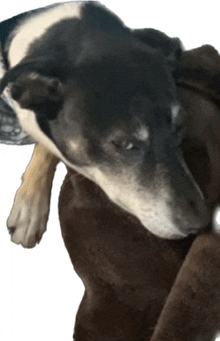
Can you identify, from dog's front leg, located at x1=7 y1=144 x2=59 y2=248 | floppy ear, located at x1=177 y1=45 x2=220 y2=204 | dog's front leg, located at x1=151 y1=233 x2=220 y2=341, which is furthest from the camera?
dog's front leg, located at x1=7 y1=144 x2=59 y2=248

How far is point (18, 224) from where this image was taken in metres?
1.37

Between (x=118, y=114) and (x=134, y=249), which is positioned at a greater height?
(x=118, y=114)

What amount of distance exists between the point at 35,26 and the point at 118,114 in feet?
1.15

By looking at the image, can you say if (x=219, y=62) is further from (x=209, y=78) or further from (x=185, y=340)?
(x=185, y=340)

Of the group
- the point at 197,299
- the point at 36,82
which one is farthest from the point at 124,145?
the point at 197,299

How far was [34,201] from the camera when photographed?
4.45 feet

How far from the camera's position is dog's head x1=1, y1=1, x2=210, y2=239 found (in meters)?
0.99

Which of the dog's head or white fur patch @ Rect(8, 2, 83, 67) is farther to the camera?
white fur patch @ Rect(8, 2, 83, 67)

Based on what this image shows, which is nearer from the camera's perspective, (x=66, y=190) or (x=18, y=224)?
(x=66, y=190)

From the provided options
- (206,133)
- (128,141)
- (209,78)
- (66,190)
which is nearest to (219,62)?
(209,78)

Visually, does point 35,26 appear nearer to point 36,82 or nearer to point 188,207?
point 36,82

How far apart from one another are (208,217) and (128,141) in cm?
24

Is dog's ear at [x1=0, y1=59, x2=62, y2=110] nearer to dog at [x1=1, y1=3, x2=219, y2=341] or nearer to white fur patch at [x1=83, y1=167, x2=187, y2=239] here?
dog at [x1=1, y1=3, x2=219, y2=341]

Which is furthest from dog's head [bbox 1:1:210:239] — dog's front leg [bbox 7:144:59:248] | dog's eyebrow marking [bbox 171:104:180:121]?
dog's front leg [bbox 7:144:59:248]
